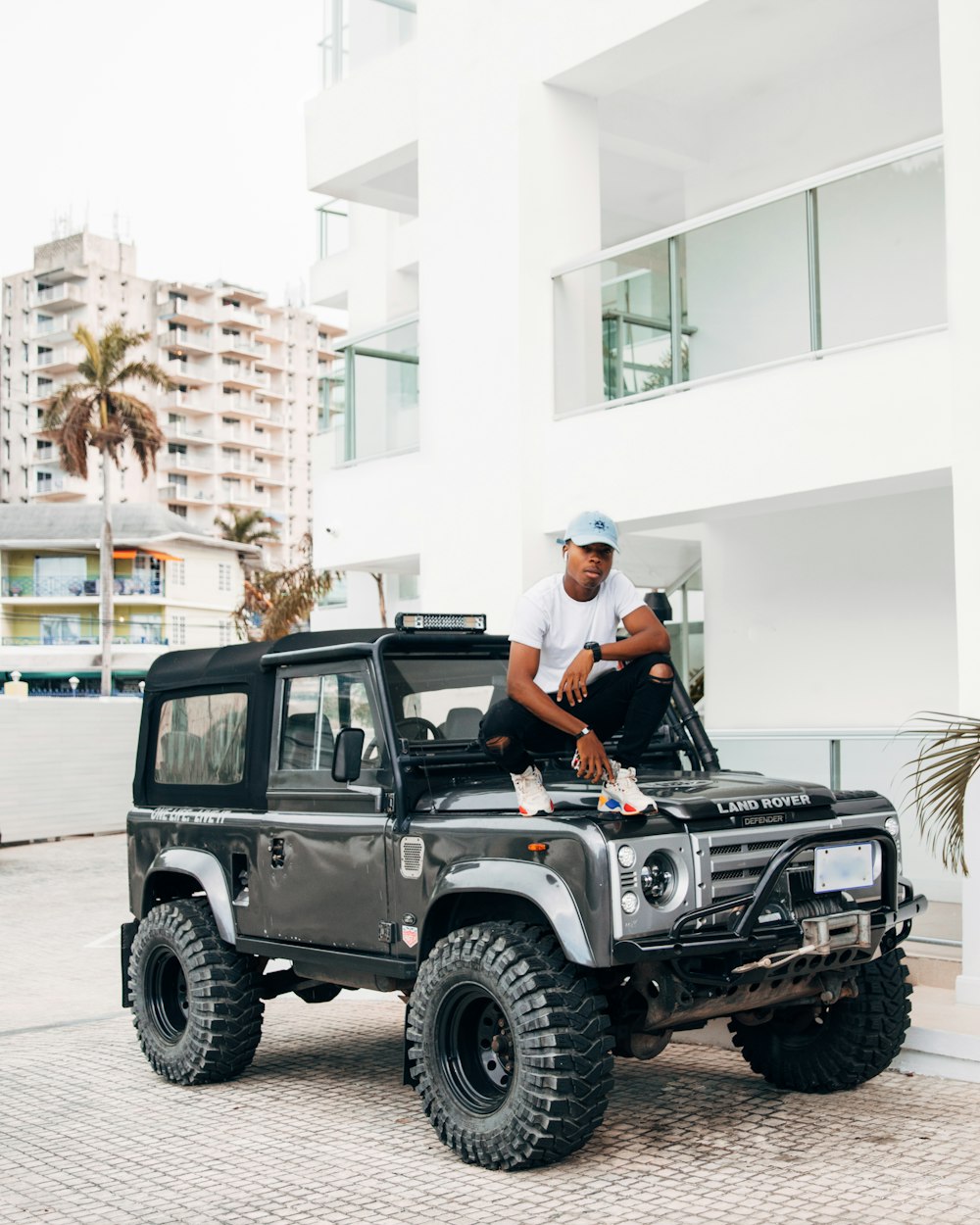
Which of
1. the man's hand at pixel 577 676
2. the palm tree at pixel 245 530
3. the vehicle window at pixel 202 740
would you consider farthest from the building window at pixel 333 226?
the palm tree at pixel 245 530

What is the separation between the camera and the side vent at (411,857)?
6.04 m

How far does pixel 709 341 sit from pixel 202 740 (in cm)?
521

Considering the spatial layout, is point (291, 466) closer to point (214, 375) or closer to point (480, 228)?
point (214, 375)

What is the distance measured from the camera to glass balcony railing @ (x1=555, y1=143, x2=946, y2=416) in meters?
9.39

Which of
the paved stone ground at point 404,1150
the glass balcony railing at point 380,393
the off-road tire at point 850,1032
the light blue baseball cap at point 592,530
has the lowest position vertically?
the paved stone ground at point 404,1150

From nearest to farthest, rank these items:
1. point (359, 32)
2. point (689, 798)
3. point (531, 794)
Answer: point (689, 798), point (531, 794), point (359, 32)

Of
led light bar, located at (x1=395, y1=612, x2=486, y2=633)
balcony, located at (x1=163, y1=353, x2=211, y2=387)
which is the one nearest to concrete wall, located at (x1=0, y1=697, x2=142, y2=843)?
led light bar, located at (x1=395, y1=612, x2=486, y2=633)

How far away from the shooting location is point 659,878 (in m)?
5.36

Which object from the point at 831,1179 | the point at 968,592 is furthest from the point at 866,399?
the point at 831,1179

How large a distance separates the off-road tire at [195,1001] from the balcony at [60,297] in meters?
93.5

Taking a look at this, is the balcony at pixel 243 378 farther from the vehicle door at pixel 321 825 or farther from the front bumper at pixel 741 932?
the front bumper at pixel 741 932

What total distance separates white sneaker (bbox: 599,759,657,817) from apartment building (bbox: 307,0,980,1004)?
3.39m

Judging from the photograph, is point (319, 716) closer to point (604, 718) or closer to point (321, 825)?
point (321, 825)

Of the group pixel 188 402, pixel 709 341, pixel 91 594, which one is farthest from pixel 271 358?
pixel 709 341
